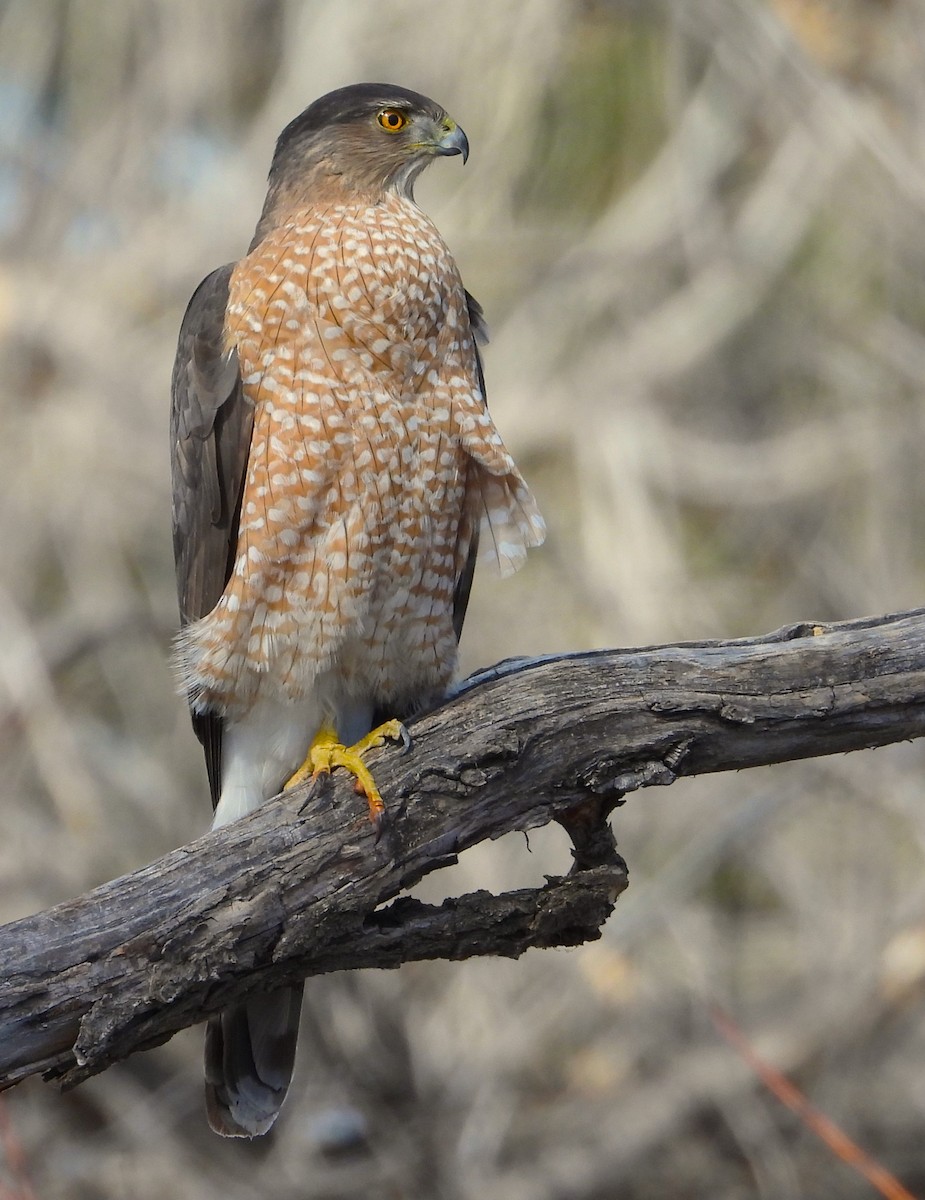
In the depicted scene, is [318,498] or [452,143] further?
[452,143]

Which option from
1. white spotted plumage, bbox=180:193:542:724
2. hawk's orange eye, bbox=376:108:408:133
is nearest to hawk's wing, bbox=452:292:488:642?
white spotted plumage, bbox=180:193:542:724

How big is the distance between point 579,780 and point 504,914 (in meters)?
0.31

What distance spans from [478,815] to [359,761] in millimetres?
314

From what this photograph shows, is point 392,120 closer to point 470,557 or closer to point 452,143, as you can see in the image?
point 452,143

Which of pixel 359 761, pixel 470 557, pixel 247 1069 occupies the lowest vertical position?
pixel 247 1069

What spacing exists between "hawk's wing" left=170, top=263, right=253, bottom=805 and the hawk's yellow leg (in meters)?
0.52

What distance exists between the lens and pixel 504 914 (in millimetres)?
2766

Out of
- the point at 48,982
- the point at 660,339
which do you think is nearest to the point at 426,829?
the point at 48,982

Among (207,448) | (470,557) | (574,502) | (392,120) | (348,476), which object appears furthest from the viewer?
(574,502)

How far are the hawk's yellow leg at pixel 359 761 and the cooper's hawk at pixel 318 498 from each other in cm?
1

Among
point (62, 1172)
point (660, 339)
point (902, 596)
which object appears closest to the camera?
point (62, 1172)

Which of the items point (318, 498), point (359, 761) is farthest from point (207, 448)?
point (359, 761)

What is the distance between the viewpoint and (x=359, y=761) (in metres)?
3.02

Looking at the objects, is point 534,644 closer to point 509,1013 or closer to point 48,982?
point 509,1013
